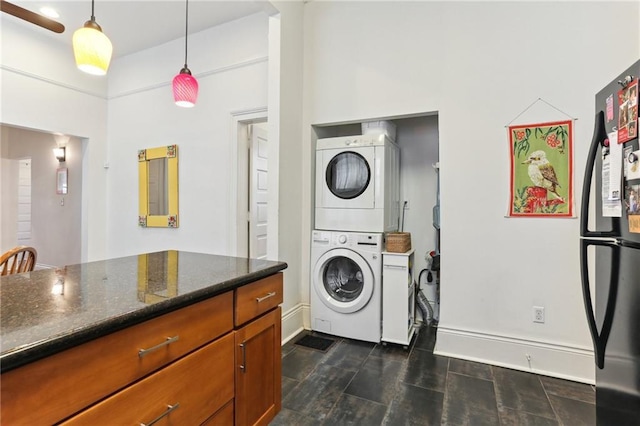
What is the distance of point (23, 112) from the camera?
349 cm

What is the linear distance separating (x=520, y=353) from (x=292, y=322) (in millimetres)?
1854

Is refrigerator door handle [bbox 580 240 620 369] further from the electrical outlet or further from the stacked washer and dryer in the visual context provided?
the stacked washer and dryer

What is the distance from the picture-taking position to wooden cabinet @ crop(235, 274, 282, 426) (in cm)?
126

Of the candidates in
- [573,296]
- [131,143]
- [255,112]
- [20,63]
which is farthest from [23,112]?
[573,296]

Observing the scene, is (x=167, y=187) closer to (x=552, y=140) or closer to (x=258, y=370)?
(x=258, y=370)

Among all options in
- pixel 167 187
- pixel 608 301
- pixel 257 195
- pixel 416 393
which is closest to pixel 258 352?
pixel 416 393

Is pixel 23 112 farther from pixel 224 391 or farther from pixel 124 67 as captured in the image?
pixel 224 391

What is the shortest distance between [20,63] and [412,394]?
5.22 m

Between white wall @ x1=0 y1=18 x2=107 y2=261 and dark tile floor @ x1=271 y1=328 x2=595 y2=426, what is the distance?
359cm

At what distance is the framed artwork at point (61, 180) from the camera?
183 inches

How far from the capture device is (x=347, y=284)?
2914mm

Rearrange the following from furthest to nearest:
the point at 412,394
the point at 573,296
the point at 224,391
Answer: the point at 573,296, the point at 412,394, the point at 224,391

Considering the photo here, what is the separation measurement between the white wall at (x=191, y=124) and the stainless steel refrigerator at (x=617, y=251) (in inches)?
111

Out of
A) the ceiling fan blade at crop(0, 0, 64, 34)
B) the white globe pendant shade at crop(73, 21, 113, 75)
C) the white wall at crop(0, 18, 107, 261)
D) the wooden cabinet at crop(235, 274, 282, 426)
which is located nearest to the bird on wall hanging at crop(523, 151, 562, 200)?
the wooden cabinet at crop(235, 274, 282, 426)
